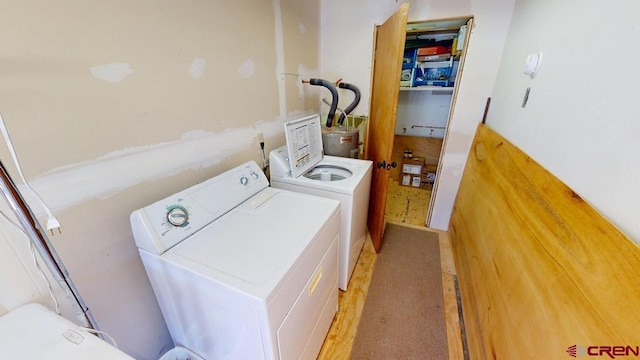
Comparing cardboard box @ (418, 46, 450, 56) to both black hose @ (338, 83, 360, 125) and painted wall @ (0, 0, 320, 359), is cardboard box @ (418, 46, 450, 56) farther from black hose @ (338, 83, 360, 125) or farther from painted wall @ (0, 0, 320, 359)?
painted wall @ (0, 0, 320, 359)

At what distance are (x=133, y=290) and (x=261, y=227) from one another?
0.63 meters

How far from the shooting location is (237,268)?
2.74 ft

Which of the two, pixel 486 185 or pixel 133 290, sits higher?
pixel 486 185

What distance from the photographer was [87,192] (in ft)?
2.80

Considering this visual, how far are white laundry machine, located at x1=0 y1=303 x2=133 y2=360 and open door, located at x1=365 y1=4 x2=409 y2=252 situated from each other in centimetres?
176

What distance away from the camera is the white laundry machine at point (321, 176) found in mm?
1528

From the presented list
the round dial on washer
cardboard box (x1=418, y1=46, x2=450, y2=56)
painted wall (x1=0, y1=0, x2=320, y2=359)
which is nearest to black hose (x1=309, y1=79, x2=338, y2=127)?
painted wall (x1=0, y1=0, x2=320, y2=359)

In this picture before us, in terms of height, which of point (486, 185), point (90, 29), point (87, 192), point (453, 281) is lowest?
point (453, 281)

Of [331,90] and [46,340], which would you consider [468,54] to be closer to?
[331,90]

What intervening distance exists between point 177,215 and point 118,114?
45 centimetres

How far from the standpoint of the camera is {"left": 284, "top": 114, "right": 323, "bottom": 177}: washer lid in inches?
64.1

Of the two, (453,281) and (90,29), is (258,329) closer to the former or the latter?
(90,29)

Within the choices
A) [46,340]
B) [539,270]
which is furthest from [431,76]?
[46,340]

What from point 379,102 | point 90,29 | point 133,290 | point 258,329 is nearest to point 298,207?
point 258,329
